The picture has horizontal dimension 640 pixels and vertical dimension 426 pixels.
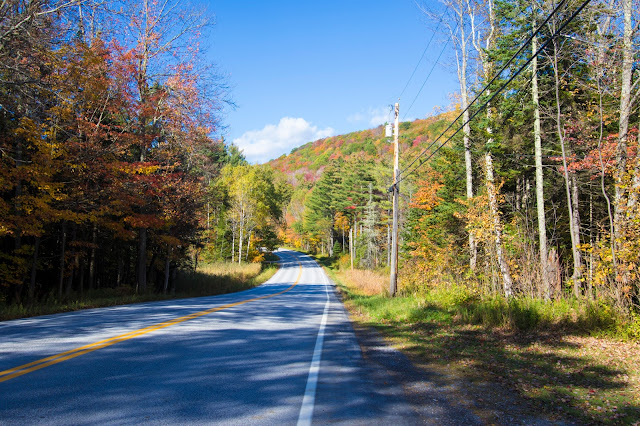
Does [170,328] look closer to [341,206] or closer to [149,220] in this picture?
[149,220]

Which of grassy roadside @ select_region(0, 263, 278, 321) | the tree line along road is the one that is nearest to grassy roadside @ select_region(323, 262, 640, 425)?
the tree line along road

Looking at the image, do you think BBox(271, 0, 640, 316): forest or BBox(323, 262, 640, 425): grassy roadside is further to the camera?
BBox(271, 0, 640, 316): forest

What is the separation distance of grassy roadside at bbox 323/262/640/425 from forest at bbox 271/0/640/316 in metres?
1.00

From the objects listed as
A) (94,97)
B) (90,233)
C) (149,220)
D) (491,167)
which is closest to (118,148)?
(94,97)

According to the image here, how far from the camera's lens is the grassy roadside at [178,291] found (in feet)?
37.4

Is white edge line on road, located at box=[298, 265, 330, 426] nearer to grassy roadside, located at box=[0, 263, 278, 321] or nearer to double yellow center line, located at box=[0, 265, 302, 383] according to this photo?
double yellow center line, located at box=[0, 265, 302, 383]

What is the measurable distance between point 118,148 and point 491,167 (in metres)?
15.6

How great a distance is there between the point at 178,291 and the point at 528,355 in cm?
2355

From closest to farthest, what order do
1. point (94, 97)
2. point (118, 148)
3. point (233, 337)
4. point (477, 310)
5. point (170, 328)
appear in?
point (233, 337) < point (170, 328) < point (477, 310) < point (94, 97) < point (118, 148)

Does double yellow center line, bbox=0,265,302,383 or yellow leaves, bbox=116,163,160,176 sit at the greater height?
yellow leaves, bbox=116,163,160,176

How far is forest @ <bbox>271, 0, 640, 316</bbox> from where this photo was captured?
956cm

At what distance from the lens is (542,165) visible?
1412 centimetres

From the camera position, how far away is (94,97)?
51.1ft

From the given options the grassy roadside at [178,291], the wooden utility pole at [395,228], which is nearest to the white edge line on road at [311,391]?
the grassy roadside at [178,291]
